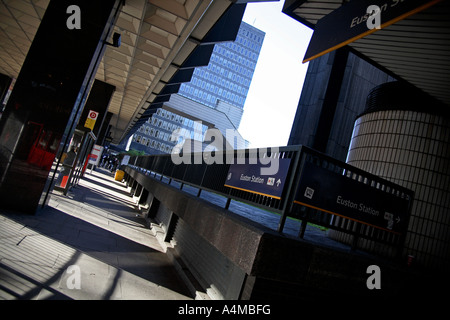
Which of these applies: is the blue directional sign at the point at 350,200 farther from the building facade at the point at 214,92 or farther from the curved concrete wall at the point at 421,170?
the building facade at the point at 214,92

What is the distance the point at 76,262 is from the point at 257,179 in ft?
9.96

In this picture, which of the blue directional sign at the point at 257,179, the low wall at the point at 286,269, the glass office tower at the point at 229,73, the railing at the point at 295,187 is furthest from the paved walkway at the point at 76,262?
the glass office tower at the point at 229,73

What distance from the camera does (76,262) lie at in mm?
4227

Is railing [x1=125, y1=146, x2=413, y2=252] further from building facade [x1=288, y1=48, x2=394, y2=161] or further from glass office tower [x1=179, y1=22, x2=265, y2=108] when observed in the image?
glass office tower [x1=179, y1=22, x2=265, y2=108]

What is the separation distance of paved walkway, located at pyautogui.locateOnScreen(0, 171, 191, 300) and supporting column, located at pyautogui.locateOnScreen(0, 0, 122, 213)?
28.7 inches

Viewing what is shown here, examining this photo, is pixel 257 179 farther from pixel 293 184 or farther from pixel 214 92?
pixel 214 92

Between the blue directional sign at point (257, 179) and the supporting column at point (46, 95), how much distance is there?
3.87 metres

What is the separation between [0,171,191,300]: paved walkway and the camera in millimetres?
3189

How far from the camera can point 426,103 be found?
24.0 feet

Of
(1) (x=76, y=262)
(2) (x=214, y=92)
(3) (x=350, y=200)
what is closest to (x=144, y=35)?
(1) (x=76, y=262)

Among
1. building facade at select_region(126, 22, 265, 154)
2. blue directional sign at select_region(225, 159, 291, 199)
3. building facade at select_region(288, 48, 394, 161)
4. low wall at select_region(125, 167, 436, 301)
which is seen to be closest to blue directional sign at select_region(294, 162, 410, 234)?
blue directional sign at select_region(225, 159, 291, 199)

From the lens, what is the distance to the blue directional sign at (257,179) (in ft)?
10.8
